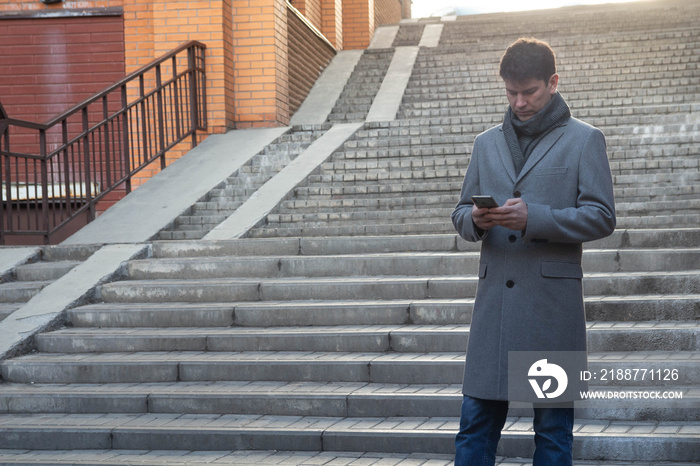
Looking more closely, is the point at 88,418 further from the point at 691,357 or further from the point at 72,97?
the point at 72,97

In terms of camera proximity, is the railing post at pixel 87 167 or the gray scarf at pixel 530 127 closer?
the gray scarf at pixel 530 127

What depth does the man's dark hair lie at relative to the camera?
2.58 metres

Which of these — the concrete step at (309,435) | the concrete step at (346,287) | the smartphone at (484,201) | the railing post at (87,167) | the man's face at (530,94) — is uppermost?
the railing post at (87,167)

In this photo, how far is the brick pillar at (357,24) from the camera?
669 inches

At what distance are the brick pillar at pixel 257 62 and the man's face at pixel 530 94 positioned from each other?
8209mm

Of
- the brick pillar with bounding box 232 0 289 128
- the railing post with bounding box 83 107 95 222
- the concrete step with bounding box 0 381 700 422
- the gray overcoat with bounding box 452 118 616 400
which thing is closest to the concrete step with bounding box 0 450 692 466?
the concrete step with bounding box 0 381 700 422

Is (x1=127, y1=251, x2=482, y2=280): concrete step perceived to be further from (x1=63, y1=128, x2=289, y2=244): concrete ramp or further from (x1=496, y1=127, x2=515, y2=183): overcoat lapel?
(x1=496, y1=127, x2=515, y2=183): overcoat lapel

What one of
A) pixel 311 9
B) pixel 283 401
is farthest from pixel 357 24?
pixel 283 401

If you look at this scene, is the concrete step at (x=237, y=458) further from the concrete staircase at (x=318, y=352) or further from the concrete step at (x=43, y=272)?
the concrete step at (x=43, y=272)

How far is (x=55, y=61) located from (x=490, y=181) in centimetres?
984

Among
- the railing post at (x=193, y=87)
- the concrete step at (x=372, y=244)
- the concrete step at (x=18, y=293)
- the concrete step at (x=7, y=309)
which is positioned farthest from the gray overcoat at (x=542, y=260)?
the railing post at (x=193, y=87)

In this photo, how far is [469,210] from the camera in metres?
2.70

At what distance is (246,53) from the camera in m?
10.7

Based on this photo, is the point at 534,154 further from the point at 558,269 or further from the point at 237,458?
the point at 237,458
